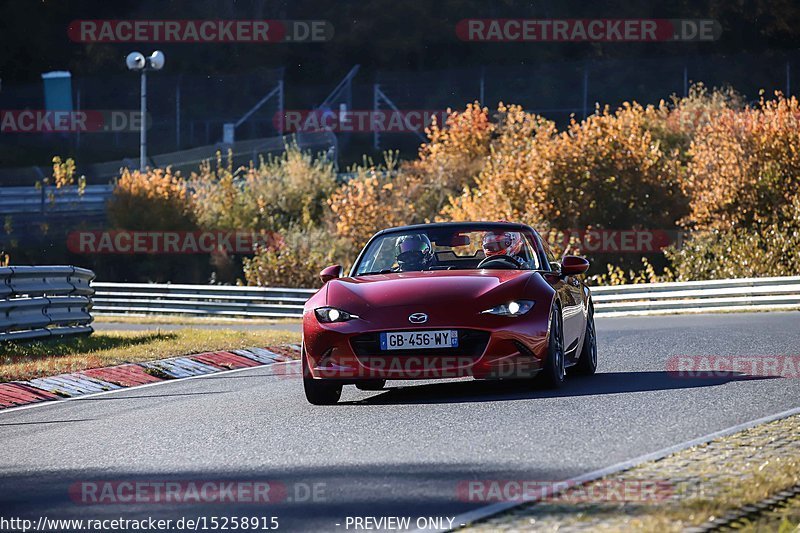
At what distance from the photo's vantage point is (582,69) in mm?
54781

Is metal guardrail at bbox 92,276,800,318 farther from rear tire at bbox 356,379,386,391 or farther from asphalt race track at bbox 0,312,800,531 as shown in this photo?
rear tire at bbox 356,379,386,391

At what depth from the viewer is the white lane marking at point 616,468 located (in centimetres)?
589

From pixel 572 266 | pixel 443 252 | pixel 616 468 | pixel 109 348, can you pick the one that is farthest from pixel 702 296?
pixel 616 468

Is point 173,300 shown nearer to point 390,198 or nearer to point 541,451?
point 390,198

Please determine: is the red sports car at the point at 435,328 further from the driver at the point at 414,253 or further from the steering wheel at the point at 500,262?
the driver at the point at 414,253

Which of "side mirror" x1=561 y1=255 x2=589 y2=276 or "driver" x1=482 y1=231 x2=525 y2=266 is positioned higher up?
"driver" x1=482 y1=231 x2=525 y2=266

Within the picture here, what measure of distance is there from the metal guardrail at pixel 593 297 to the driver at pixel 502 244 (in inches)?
655

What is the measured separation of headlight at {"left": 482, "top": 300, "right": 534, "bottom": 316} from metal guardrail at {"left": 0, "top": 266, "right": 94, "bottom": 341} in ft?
23.7

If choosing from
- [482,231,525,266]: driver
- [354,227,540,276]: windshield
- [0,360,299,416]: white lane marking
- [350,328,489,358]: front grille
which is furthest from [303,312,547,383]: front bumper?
[0,360,299,416]: white lane marking

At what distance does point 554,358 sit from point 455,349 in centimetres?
92

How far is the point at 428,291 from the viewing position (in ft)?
35.1

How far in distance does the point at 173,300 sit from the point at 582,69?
2415 cm

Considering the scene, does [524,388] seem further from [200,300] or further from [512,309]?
[200,300]

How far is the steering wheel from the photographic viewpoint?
11758mm
